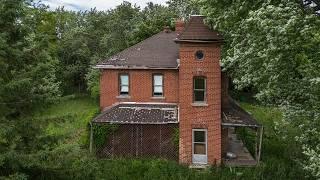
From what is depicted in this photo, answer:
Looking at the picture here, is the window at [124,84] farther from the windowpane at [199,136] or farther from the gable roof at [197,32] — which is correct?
the windowpane at [199,136]

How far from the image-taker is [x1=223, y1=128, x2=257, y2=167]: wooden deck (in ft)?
89.0

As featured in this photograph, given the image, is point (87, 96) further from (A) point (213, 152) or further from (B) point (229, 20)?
(B) point (229, 20)

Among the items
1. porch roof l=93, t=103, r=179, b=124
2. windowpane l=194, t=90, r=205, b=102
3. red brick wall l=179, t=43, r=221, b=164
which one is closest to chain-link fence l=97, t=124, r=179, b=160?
porch roof l=93, t=103, r=179, b=124

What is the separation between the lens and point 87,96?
5950 cm

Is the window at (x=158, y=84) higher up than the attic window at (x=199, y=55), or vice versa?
the attic window at (x=199, y=55)

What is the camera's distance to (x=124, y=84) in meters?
31.6

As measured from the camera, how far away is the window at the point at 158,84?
3128cm

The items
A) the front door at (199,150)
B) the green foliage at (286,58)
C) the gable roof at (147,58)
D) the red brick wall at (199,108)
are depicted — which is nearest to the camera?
the green foliage at (286,58)

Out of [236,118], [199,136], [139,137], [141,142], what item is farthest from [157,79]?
[236,118]

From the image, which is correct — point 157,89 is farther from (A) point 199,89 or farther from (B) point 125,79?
(A) point 199,89

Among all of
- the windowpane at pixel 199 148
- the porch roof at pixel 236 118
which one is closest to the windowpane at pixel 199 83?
the porch roof at pixel 236 118

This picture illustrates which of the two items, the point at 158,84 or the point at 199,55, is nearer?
the point at 199,55

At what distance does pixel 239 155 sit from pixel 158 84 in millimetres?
6895

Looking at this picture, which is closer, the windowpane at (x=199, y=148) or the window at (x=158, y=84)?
the windowpane at (x=199, y=148)
